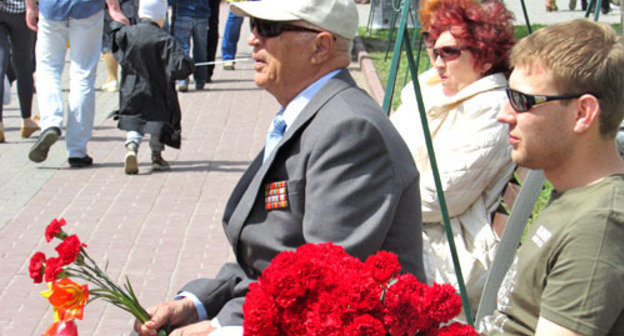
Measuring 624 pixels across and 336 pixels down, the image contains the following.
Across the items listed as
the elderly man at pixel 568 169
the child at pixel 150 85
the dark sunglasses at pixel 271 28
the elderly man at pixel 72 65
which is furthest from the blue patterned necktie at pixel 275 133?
the elderly man at pixel 72 65

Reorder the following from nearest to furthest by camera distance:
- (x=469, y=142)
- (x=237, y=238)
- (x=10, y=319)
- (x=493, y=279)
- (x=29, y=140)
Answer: (x=237, y=238), (x=493, y=279), (x=469, y=142), (x=10, y=319), (x=29, y=140)

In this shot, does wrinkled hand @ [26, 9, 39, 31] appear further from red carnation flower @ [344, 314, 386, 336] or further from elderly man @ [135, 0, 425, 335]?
red carnation flower @ [344, 314, 386, 336]

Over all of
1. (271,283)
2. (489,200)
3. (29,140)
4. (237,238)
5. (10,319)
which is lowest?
(29,140)

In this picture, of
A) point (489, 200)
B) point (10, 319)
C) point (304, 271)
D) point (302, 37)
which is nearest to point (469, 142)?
point (489, 200)

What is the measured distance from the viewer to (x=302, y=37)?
291 cm

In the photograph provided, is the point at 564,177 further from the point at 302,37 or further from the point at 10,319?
the point at 10,319

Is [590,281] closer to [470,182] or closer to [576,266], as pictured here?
[576,266]

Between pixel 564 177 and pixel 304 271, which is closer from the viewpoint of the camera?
pixel 304 271

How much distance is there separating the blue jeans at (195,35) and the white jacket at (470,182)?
28.5 feet

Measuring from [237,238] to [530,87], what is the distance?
1.03m

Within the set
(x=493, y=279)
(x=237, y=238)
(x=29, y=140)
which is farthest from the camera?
(x=29, y=140)

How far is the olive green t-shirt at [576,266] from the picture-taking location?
193cm

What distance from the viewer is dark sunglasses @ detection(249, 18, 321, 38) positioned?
2918 millimetres

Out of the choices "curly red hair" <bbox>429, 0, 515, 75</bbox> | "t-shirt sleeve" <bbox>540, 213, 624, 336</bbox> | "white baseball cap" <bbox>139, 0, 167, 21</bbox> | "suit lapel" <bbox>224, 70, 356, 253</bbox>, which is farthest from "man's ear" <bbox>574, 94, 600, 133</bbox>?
"white baseball cap" <bbox>139, 0, 167, 21</bbox>
